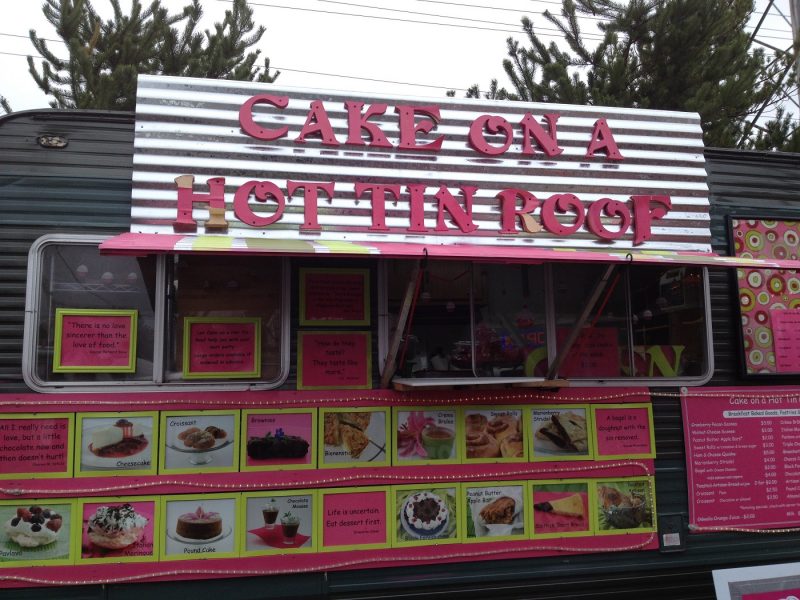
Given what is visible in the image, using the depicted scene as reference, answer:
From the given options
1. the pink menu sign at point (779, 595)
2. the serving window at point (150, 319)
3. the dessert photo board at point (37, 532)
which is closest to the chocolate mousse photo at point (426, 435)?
the serving window at point (150, 319)

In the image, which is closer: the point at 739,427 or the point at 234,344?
the point at 234,344

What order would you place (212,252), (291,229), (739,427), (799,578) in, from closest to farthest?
1. (212,252)
2. (799,578)
3. (291,229)
4. (739,427)

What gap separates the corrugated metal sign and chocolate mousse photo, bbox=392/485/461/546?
1.44 metres

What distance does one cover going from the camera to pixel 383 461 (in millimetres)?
3791

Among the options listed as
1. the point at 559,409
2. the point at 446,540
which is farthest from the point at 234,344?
the point at 559,409

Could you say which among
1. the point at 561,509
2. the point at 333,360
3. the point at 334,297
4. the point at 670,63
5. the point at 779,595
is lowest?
the point at 779,595

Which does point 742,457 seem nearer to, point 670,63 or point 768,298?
point 768,298

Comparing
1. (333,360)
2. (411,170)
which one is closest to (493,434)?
(333,360)

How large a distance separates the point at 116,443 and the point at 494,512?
2.12 m

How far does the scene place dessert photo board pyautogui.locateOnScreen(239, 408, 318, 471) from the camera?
3.65 metres

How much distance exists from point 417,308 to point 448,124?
1.13 meters

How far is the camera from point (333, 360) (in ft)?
12.6

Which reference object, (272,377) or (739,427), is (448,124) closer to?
(272,377)

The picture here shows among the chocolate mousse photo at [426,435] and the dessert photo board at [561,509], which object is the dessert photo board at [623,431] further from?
the chocolate mousse photo at [426,435]
